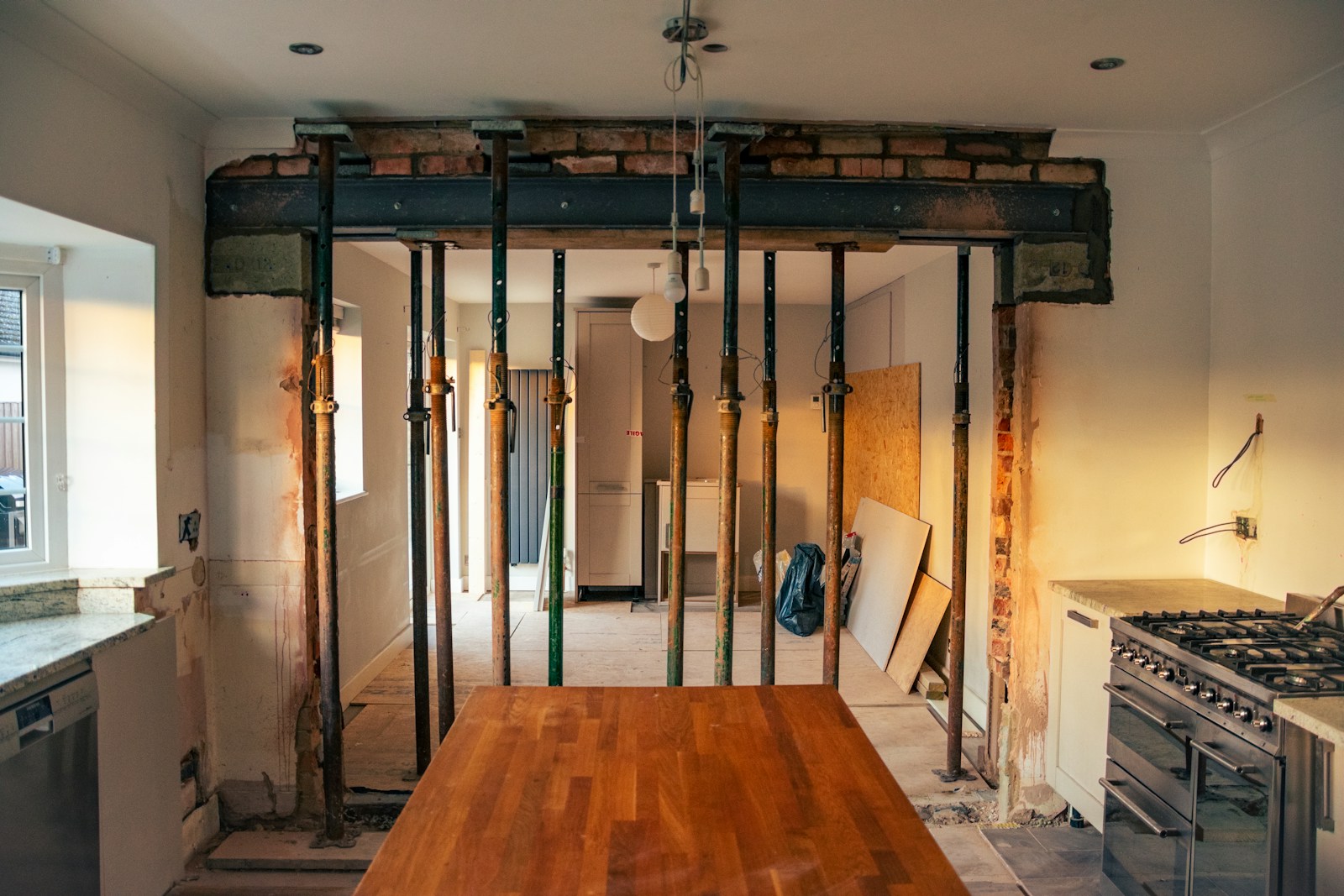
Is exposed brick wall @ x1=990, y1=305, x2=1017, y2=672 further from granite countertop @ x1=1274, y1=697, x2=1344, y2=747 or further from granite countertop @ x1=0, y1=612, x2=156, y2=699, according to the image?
granite countertop @ x1=0, y1=612, x2=156, y2=699

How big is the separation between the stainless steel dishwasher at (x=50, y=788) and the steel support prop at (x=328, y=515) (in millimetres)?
700

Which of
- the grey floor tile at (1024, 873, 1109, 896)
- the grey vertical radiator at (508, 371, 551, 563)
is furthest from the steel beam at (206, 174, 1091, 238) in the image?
the grey vertical radiator at (508, 371, 551, 563)

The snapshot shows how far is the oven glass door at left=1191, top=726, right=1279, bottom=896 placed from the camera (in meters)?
1.98

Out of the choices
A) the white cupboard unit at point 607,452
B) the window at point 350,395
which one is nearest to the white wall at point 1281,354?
the window at point 350,395

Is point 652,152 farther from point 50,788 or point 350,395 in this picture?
point 50,788

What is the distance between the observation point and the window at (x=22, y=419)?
8.56ft

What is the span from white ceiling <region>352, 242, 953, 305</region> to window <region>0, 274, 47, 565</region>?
1.74m

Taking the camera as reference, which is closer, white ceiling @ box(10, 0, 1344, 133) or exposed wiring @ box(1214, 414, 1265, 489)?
white ceiling @ box(10, 0, 1344, 133)

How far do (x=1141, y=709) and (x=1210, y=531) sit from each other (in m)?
0.99

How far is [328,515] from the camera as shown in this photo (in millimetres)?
2807

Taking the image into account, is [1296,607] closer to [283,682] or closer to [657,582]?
[283,682]

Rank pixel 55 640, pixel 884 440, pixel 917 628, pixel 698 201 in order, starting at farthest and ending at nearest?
pixel 884 440
pixel 917 628
pixel 55 640
pixel 698 201

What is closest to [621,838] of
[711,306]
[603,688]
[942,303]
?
[603,688]

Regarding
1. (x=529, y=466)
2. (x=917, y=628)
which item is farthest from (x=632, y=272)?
(x=917, y=628)
